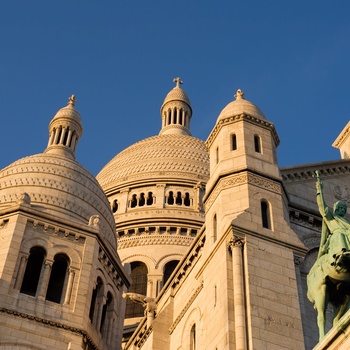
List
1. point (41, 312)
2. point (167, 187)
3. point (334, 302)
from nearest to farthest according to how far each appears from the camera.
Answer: point (334, 302) → point (41, 312) → point (167, 187)

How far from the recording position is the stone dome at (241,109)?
24.3m

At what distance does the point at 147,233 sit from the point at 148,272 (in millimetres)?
2749

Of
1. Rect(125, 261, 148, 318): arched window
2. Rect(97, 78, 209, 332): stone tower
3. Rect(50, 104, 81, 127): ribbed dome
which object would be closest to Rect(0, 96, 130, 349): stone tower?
Rect(50, 104, 81, 127): ribbed dome

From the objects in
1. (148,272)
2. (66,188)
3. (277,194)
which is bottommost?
(277,194)

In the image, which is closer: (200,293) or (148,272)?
(200,293)

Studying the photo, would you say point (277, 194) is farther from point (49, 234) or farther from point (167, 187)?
point (167, 187)

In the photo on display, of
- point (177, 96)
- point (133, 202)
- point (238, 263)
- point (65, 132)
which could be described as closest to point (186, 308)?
point (238, 263)

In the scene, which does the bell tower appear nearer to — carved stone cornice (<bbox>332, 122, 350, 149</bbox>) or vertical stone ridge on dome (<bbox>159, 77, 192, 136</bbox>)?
carved stone cornice (<bbox>332, 122, 350, 149</bbox>)

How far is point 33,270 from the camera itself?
2794 cm

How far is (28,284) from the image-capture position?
27.8 m

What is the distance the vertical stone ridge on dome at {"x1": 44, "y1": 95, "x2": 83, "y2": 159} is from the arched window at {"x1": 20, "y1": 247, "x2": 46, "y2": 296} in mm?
9599

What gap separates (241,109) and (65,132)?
16.2 m

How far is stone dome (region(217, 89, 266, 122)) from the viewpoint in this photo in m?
24.3

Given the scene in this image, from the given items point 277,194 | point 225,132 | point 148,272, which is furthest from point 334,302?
point 148,272
